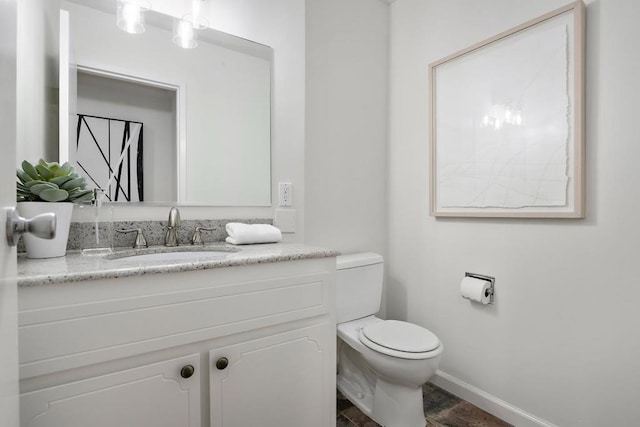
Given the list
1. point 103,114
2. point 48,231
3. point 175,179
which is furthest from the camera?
point 175,179

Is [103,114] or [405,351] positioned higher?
[103,114]

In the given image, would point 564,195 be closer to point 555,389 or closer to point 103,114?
point 555,389

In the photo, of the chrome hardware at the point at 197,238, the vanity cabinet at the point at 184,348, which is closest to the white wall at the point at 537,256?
the vanity cabinet at the point at 184,348

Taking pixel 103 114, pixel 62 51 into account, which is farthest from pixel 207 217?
pixel 62 51

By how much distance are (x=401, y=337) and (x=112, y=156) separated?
60.4 inches

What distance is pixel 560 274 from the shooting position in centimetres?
137

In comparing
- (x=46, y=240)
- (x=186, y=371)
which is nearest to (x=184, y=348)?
(x=186, y=371)

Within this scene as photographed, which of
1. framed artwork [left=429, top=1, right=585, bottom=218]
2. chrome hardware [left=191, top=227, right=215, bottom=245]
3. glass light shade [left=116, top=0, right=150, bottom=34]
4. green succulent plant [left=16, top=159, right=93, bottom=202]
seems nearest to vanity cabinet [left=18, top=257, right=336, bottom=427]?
green succulent plant [left=16, top=159, right=93, bottom=202]

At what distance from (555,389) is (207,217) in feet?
5.82

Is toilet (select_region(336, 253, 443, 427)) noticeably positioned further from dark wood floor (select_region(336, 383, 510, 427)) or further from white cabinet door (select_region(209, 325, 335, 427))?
white cabinet door (select_region(209, 325, 335, 427))

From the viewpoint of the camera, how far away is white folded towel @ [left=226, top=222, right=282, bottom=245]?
1405 mm

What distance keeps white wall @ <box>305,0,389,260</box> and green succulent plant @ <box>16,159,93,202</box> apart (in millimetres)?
1055

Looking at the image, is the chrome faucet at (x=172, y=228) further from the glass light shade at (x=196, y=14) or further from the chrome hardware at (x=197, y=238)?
the glass light shade at (x=196, y=14)

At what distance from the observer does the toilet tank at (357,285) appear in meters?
1.70
